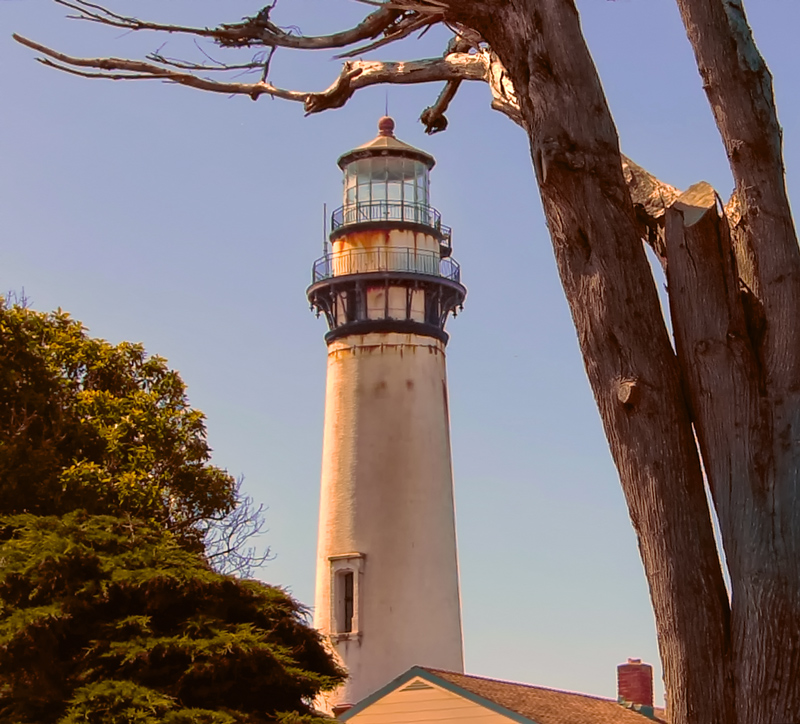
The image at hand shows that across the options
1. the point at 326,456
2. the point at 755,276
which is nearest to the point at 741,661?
the point at 755,276

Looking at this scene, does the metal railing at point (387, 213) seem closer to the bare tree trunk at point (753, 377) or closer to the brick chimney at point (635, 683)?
the brick chimney at point (635, 683)

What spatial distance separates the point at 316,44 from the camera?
7047 millimetres

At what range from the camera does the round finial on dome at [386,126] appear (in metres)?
35.0

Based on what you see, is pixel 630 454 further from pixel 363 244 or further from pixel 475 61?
pixel 363 244

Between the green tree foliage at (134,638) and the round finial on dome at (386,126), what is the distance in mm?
22607

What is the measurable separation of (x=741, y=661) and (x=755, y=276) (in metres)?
1.67

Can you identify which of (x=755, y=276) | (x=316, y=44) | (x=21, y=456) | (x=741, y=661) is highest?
(x=21, y=456)

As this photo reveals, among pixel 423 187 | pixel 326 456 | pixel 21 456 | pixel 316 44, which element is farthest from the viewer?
pixel 423 187

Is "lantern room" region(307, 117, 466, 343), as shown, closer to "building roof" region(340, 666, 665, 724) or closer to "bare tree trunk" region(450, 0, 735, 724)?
"building roof" region(340, 666, 665, 724)

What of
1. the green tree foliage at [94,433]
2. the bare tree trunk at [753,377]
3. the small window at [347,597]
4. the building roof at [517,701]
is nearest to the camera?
the bare tree trunk at [753,377]

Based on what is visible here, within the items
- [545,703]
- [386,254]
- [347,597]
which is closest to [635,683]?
[545,703]

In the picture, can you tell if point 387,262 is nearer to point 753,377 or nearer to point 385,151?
point 385,151

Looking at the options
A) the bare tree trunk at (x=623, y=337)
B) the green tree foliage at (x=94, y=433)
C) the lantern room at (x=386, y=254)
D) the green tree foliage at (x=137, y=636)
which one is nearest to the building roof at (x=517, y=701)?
the green tree foliage at (x=94, y=433)

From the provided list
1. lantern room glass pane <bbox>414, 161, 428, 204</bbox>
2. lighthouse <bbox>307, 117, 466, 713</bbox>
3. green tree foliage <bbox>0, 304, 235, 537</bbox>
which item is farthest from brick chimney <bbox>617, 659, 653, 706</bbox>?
lantern room glass pane <bbox>414, 161, 428, 204</bbox>
